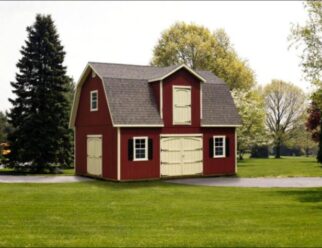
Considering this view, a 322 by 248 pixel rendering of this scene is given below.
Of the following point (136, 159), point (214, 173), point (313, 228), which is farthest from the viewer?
point (214, 173)

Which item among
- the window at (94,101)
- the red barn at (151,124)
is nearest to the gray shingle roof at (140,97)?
the red barn at (151,124)

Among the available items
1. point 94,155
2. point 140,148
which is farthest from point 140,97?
point 94,155

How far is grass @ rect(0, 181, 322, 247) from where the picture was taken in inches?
427

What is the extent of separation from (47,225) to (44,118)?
21.3 m

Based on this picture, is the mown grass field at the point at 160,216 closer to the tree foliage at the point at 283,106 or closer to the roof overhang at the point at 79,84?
the roof overhang at the point at 79,84

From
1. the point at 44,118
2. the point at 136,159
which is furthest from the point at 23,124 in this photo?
the point at 136,159

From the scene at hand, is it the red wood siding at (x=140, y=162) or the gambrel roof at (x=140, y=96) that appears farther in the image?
the gambrel roof at (x=140, y=96)

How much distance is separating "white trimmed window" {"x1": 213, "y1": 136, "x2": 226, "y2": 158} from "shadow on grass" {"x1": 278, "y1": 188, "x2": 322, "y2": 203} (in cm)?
821

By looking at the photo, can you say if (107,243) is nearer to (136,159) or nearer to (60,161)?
(136,159)

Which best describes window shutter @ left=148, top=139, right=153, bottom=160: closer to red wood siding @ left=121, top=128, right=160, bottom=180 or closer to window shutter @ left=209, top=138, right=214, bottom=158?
red wood siding @ left=121, top=128, right=160, bottom=180

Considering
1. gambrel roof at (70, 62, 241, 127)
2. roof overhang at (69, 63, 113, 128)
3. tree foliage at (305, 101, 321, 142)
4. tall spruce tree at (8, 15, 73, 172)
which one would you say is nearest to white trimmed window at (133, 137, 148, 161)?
gambrel roof at (70, 62, 241, 127)

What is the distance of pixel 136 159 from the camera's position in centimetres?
2547

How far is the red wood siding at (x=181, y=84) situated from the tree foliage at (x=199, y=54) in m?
24.6

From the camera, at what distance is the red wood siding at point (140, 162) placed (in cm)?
2500
